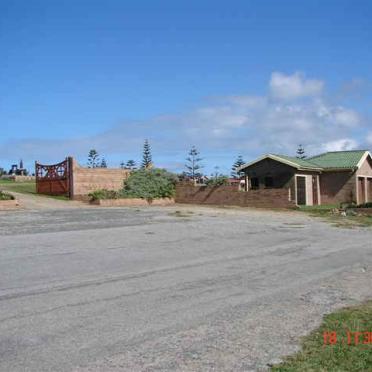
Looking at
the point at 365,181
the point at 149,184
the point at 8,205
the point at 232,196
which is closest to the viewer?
the point at 8,205

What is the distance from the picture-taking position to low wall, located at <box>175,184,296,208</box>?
3194 cm

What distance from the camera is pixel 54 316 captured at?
712cm

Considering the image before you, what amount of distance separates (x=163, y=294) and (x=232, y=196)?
83.8 ft

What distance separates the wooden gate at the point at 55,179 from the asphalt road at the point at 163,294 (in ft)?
46.2

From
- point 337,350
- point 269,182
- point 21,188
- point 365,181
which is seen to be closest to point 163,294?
point 337,350

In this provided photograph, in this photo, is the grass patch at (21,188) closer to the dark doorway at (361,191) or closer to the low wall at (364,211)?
the low wall at (364,211)

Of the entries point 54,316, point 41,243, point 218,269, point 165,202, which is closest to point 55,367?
point 54,316

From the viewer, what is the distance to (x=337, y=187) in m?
38.9

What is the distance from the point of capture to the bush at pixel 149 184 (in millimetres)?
32125

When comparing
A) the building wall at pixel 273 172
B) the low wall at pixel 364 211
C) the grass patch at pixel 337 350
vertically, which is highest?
the building wall at pixel 273 172

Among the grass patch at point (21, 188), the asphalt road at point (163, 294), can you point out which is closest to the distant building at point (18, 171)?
the grass patch at point (21, 188)
